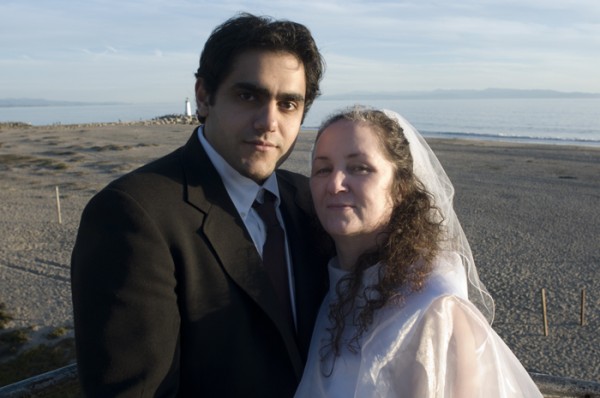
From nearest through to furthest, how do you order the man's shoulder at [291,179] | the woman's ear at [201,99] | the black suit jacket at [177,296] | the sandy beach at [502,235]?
1. the black suit jacket at [177,296]
2. the woman's ear at [201,99]
3. the man's shoulder at [291,179]
4. the sandy beach at [502,235]

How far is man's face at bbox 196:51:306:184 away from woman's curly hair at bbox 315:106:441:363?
0.26 metres

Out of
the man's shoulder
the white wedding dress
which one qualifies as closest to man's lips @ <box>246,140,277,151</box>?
the man's shoulder

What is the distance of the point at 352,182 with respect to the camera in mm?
2705

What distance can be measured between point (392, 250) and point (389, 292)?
182 mm

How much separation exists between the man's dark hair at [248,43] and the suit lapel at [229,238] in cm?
39

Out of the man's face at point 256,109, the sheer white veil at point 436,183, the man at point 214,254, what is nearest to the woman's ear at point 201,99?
the man at point 214,254

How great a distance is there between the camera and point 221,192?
2686 millimetres

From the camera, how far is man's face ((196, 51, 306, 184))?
2713mm

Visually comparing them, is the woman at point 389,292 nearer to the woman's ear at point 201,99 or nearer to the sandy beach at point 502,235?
the woman's ear at point 201,99

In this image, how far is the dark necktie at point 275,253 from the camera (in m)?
2.76

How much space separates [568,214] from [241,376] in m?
16.8

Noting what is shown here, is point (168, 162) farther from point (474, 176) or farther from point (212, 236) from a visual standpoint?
point (474, 176)

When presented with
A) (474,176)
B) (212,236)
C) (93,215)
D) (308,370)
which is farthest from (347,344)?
(474,176)

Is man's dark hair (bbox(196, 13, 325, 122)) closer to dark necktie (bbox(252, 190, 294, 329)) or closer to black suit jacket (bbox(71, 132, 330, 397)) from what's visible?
black suit jacket (bbox(71, 132, 330, 397))
